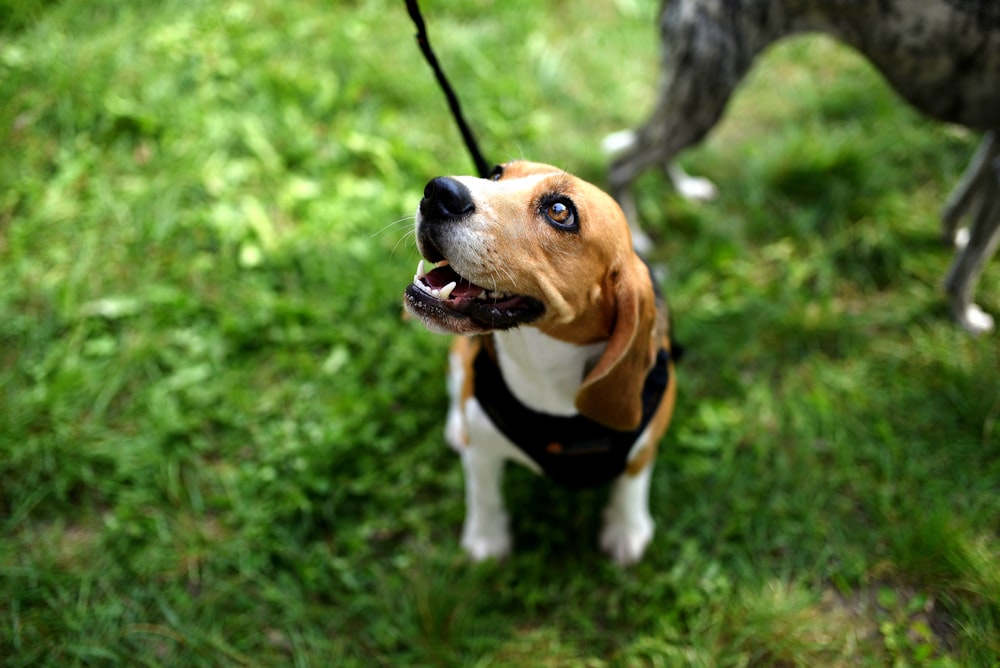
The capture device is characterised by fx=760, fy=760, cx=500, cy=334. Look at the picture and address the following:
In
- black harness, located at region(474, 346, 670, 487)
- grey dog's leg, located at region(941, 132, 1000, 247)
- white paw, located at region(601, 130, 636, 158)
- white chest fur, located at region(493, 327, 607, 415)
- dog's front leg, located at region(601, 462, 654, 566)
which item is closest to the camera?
white chest fur, located at region(493, 327, 607, 415)

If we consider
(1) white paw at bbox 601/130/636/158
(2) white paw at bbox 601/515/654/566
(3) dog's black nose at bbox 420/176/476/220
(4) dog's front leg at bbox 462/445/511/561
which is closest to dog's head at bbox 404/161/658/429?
(3) dog's black nose at bbox 420/176/476/220

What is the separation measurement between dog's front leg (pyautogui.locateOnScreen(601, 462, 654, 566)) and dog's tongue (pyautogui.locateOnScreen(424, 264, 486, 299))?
1.17 m

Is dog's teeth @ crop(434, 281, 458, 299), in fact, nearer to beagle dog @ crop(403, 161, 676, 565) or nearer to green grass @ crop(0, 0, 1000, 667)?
beagle dog @ crop(403, 161, 676, 565)

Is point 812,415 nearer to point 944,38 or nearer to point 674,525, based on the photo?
point 674,525

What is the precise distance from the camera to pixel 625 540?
2984 millimetres

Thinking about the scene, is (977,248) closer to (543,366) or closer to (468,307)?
(543,366)

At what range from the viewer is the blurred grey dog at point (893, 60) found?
296 centimetres

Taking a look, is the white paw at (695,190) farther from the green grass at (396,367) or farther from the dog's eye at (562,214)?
the dog's eye at (562,214)

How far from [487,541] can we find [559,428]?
2.71 feet

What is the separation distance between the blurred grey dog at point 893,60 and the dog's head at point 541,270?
1489 mm

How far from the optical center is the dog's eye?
2.00 metres

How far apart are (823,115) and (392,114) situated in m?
2.62

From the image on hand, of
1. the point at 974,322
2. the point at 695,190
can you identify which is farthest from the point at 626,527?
the point at 695,190

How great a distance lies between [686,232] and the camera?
13.7ft
